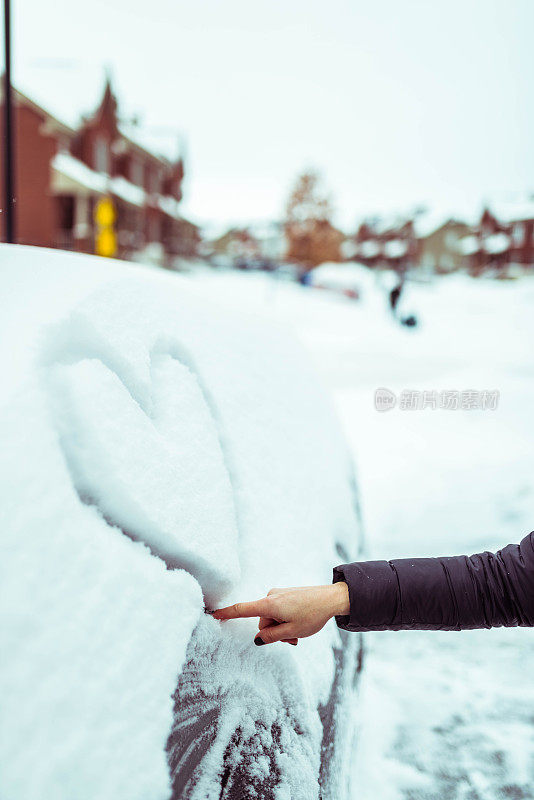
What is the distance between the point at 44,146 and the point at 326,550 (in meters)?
18.8

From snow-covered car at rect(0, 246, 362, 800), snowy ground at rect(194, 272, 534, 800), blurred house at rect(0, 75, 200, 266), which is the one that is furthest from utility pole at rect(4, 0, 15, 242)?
blurred house at rect(0, 75, 200, 266)

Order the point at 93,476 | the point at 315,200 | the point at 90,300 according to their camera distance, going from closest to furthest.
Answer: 1. the point at 93,476
2. the point at 90,300
3. the point at 315,200

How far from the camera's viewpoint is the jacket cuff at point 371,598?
1086mm

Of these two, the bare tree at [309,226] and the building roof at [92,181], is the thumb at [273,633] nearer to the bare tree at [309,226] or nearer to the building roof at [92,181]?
the building roof at [92,181]

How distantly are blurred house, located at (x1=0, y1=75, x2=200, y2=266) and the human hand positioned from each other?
14.7m

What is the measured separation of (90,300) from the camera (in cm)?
96

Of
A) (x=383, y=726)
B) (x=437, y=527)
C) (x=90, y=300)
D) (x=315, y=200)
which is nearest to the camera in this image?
(x=90, y=300)

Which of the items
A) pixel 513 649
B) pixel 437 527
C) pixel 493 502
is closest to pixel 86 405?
pixel 513 649

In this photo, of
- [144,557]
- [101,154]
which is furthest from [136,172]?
[144,557]

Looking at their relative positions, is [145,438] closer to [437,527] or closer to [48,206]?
[437,527]

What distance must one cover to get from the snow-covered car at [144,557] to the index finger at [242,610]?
0.05 ft

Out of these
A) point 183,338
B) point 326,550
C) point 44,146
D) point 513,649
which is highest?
point 44,146

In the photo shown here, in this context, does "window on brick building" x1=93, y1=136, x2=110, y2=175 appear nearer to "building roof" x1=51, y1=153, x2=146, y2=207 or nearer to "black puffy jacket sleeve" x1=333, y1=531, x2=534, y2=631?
"building roof" x1=51, y1=153, x2=146, y2=207

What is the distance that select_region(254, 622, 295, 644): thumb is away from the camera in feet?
3.15
